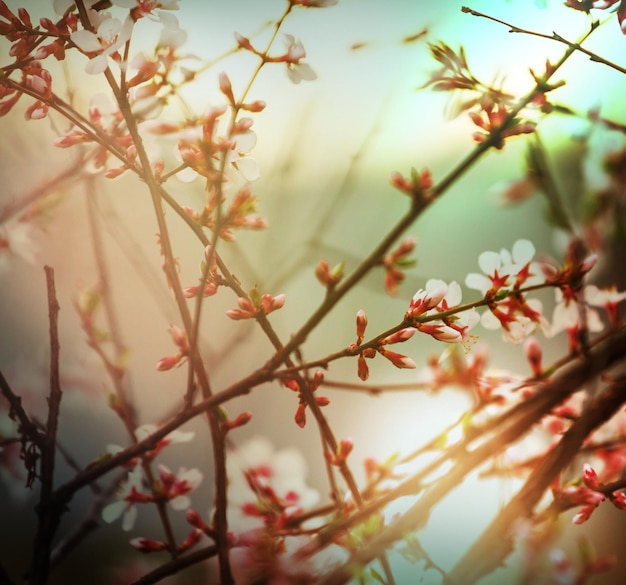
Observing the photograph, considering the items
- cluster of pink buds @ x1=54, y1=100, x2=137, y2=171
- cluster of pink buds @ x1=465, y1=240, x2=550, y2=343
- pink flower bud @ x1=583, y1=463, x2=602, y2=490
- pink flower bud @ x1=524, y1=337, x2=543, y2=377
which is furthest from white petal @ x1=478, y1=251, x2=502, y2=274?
cluster of pink buds @ x1=54, y1=100, x2=137, y2=171

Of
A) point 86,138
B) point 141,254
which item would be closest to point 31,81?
point 86,138

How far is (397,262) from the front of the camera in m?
0.52

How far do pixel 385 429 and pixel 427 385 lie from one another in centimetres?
7

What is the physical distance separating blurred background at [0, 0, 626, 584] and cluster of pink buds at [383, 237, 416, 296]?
39 mm

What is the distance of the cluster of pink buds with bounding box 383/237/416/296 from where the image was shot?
1.71ft

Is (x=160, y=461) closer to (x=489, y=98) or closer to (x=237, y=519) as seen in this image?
(x=237, y=519)

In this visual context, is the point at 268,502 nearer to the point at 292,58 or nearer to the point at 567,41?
the point at 292,58

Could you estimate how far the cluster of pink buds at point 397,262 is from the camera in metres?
0.52

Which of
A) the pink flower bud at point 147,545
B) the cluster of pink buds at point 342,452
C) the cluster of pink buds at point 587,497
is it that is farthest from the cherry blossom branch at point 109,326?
the cluster of pink buds at point 587,497

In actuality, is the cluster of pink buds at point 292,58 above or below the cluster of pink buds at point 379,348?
above

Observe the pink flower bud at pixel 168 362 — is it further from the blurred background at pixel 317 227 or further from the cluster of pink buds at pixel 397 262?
the cluster of pink buds at pixel 397 262

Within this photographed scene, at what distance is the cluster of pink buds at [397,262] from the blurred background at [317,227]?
0.13 feet

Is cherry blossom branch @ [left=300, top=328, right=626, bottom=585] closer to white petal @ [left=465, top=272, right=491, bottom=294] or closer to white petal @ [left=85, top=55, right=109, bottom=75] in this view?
white petal @ [left=465, top=272, right=491, bottom=294]

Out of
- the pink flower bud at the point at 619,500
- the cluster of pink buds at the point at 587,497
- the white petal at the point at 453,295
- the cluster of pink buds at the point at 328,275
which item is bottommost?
the pink flower bud at the point at 619,500
